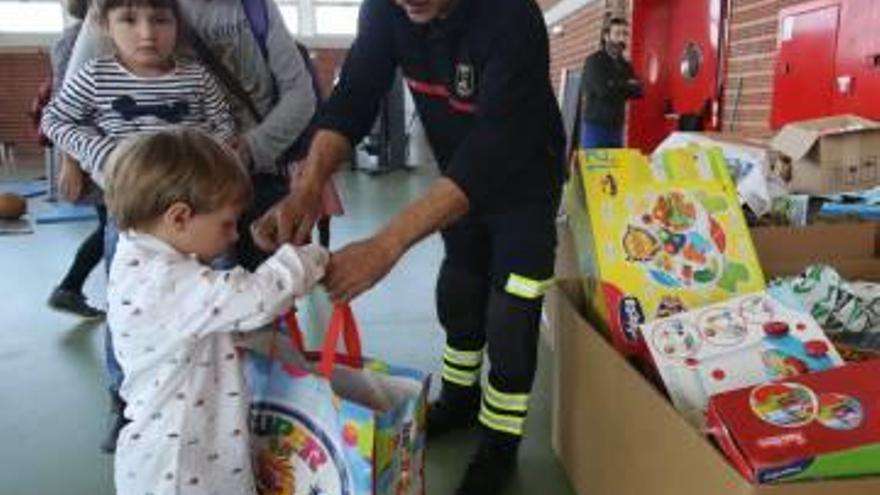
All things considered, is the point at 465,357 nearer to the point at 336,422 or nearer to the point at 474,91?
the point at 474,91

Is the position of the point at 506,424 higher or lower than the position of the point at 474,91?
lower

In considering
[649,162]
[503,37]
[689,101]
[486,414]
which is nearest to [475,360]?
[486,414]

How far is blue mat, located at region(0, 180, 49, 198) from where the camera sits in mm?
7621

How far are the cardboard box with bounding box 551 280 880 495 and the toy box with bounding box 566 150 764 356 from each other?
8 centimetres

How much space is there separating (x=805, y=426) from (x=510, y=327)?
0.83 m

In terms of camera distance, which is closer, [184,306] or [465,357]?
[184,306]

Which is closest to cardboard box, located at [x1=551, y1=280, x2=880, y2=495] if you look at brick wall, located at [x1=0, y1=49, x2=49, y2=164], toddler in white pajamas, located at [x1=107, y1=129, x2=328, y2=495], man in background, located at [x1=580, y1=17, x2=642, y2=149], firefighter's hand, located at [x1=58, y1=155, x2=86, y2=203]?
toddler in white pajamas, located at [x1=107, y1=129, x2=328, y2=495]

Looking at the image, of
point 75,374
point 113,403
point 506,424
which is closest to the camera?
point 506,424

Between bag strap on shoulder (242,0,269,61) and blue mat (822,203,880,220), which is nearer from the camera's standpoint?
bag strap on shoulder (242,0,269,61)

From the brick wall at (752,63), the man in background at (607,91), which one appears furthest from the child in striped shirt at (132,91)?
the man in background at (607,91)

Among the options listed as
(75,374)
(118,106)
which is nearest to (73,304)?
(75,374)

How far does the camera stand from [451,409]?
2180 mm

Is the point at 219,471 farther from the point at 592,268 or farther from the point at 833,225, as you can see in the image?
→ the point at 833,225

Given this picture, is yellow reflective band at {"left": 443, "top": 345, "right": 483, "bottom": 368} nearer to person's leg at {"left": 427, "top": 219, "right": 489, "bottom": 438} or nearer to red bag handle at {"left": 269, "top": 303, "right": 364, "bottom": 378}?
person's leg at {"left": 427, "top": 219, "right": 489, "bottom": 438}
